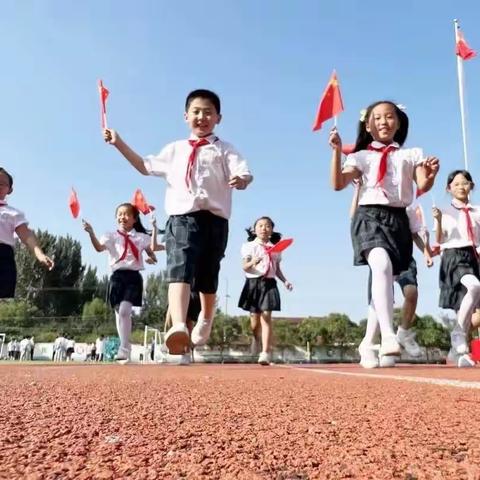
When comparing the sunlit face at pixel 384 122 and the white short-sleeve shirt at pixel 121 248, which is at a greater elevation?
the sunlit face at pixel 384 122

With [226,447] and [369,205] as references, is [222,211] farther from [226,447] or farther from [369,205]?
[226,447]

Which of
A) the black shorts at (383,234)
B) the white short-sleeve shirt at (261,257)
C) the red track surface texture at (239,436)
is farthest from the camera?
the white short-sleeve shirt at (261,257)

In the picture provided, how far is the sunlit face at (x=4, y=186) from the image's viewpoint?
552 cm

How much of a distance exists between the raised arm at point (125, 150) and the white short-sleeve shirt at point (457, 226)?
3677 millimetres

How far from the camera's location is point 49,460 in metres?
0.88

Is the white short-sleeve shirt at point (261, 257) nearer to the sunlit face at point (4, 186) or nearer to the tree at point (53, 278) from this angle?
the sunlit face at point (4, 186)

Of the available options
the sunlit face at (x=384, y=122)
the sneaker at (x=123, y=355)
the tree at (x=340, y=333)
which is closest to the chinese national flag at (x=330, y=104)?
the sunlit face at (x=384, y=122)

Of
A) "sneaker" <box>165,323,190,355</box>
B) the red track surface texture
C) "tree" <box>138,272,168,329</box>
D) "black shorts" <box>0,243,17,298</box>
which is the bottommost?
the red track surface texture

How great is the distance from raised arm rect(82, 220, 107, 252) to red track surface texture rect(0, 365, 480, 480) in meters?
5.55

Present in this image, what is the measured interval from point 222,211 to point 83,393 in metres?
2.42

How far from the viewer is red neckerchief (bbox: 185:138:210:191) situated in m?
4.15

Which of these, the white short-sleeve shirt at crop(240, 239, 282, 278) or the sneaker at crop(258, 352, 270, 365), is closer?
the sneaker at crop(258, 352, 270, 365)

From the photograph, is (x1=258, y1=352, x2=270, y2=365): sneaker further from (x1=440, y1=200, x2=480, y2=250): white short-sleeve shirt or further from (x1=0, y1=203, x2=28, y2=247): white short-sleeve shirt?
(x1=0, y1=203, x2=28, y2=247): white short-sleeve shirt

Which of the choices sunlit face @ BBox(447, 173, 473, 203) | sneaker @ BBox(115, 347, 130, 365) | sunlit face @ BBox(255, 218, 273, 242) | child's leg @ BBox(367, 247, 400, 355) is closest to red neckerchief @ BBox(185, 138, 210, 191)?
child's leg @ BBox(367, 247, 400, 355)
